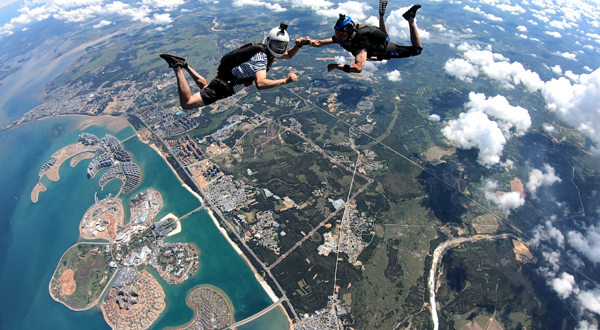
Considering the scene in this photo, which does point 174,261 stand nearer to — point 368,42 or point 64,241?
point 64,241

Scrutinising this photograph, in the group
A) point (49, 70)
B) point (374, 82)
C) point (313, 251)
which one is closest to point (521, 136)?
point (374, 82)

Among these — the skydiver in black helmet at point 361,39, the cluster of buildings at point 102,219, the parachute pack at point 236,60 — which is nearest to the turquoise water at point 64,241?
the cluster of buildings at point 102,219

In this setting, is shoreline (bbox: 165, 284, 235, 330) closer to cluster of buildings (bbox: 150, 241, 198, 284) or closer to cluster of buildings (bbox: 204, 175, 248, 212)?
cluster of buildings (bbox: 150, 241, 198, 284)

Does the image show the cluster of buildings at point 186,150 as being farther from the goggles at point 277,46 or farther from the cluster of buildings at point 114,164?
the goggles at point 277,46

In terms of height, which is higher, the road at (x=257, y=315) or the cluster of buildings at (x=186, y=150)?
the cluster of buildings at (x=186, y=150)

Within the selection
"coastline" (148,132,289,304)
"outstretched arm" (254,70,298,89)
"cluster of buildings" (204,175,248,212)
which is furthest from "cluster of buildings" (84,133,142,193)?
"outstretched arm" (254,70,298,89)

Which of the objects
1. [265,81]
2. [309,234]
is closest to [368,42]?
[265,81]
